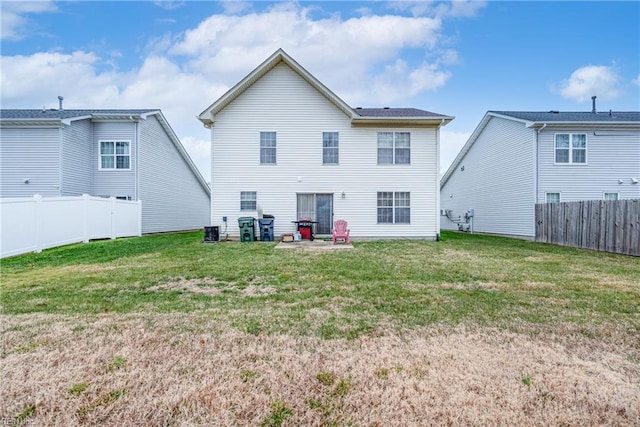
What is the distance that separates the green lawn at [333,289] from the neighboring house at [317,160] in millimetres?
5520

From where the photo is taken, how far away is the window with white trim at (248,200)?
48.5 feet

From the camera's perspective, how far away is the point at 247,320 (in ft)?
13.3

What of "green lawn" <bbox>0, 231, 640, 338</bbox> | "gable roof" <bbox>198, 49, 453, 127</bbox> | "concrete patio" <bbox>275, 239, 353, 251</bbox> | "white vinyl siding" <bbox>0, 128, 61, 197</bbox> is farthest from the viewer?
"white vinyl siding" <bbox>0, 128, 61, 197</bbox>

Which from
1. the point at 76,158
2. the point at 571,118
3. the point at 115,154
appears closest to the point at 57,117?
the point at 76,158

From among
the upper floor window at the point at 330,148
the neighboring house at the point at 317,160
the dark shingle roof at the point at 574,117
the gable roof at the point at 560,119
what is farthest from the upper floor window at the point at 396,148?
the dark shingle roof at the point at 574,117

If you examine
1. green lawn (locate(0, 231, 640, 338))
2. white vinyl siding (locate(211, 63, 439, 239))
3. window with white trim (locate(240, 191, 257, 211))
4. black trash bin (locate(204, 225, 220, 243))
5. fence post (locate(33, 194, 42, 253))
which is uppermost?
white vinyl siding (locate(211, 63, 439, 239))

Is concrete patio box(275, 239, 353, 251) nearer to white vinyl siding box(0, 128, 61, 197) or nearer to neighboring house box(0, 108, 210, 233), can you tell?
neighboring house box(0, 108, 210, 233)

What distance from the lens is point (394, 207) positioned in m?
15.2

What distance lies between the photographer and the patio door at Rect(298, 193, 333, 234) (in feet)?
49.4

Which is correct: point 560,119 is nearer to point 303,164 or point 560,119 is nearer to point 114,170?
point 303,164

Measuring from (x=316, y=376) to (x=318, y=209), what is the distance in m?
12.5

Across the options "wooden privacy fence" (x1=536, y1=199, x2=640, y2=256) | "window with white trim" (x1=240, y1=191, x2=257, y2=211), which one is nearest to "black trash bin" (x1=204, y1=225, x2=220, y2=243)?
"window with white trim" (x1=240, y1=191, x2=257, y2=211)

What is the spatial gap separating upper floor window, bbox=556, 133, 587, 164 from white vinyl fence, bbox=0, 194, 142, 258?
2036cm

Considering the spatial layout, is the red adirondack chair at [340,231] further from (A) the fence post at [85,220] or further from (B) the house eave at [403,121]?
(A) the fence post at [85,220]
